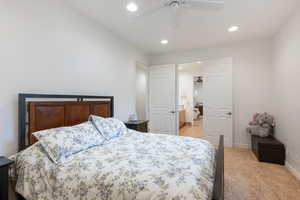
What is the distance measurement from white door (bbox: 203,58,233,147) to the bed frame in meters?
2.23

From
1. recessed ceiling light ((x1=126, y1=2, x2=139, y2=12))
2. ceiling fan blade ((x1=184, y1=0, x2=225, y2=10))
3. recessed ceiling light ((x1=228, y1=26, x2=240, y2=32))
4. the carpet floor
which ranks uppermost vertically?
recessed ceiling light ((x1=228, y1=26, x2=240, y2=32))

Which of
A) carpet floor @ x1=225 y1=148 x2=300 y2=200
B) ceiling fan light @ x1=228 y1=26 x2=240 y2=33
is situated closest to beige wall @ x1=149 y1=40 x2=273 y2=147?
ceiling fan light @ x1=228 y1=26 x2=240 y2=33

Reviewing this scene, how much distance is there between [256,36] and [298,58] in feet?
4.58

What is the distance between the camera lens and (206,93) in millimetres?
4129

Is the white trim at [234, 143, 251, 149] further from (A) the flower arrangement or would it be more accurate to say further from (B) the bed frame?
(B) the bed frame

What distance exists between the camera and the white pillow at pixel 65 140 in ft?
4.89

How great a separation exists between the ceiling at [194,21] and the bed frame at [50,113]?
146cm

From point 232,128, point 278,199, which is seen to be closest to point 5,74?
point 278,199

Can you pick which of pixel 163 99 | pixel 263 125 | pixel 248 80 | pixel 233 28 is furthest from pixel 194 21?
pixel 263 125

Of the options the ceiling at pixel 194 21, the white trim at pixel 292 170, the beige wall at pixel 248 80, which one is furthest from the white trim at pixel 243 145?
the ceiling at pixel 194 21

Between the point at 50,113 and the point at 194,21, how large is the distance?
9.19 ft

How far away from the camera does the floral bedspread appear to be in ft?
3.45

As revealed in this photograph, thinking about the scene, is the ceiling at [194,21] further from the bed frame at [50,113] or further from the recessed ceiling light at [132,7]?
the bed frame at [50,113]

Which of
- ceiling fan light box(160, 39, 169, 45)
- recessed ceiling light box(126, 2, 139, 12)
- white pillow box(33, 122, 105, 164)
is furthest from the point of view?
ceiling fan light box(160, 39, 169, 45)
